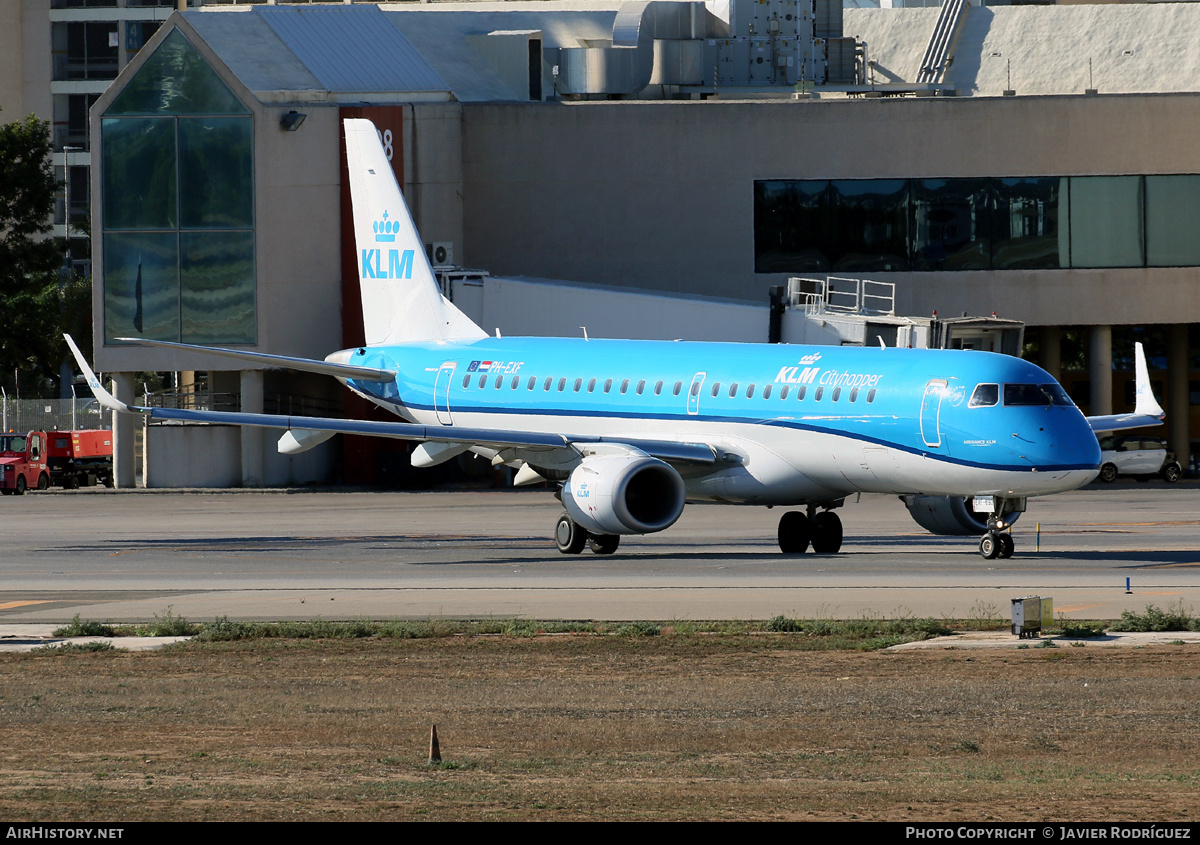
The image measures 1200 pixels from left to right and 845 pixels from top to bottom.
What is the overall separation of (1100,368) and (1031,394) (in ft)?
130

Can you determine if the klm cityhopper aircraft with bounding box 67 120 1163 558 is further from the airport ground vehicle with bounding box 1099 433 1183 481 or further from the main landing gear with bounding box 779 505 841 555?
the airport ground vehicle with bounding box 1099 433 1183 481

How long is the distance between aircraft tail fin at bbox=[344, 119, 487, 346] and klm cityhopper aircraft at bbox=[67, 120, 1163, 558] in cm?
215

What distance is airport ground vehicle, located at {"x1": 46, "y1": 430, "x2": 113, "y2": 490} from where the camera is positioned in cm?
6969

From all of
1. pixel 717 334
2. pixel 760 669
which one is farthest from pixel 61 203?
pixel 760 669

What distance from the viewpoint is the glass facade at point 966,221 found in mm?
66688

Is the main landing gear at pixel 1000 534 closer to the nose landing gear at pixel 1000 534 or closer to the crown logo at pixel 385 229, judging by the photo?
the nose landing gear at pixel 1000 534

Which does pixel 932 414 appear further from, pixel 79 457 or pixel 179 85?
pixel 79 457

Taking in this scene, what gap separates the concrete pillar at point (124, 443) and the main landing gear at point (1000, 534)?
1598 inches

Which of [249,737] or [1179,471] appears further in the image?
[1179,471]

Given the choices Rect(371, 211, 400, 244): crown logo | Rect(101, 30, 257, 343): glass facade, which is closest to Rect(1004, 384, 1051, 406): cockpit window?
Rect(371, 211, 400, 244): crown logo

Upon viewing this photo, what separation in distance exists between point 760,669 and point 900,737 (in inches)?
166

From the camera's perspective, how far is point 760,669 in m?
19.5

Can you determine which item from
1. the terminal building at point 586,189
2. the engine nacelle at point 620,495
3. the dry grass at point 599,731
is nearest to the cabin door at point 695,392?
the engine nacelle at point 620,495

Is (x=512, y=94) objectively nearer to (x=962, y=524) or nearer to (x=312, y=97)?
(x=312, y=97)
